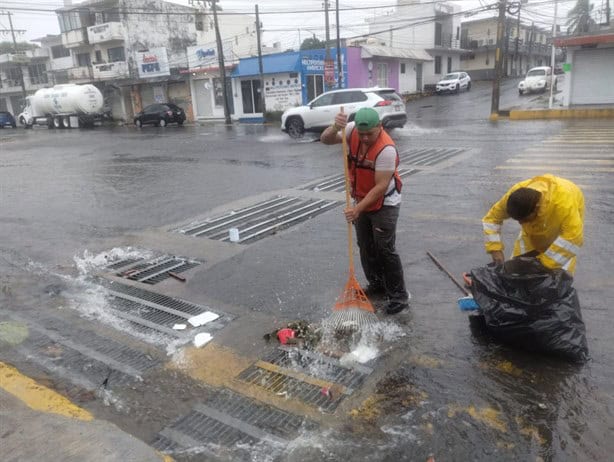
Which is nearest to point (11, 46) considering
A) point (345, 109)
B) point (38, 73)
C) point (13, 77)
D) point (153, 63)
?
point (13, 77)

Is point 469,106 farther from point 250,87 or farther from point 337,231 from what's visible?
point 337,231

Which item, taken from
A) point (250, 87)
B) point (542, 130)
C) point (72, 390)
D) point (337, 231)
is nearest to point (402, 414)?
point (72, 390)

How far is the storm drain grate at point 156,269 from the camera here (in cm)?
529

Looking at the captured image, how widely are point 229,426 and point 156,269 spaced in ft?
9.78

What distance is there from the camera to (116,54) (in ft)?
135

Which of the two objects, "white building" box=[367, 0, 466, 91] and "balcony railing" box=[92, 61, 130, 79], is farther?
"white building" box=[367, 0, 466, 91]

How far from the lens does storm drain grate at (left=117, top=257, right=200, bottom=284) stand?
529 cm

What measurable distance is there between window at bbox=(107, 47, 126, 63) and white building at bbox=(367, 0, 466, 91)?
19.7 metres

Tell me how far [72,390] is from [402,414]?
6.99 ft

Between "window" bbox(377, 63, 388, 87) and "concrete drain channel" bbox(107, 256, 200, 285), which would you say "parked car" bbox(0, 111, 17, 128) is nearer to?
"window" bbox(377, 63, 388, 87)

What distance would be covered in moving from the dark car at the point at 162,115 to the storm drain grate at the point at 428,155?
2213 cm

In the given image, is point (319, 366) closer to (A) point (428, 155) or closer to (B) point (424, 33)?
(A) point (428, 155)

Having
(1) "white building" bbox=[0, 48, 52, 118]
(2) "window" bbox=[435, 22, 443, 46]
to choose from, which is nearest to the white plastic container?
(2) "window" bbox=[435, 22, 443, 46]

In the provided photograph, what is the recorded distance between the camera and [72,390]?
3.33 metres
